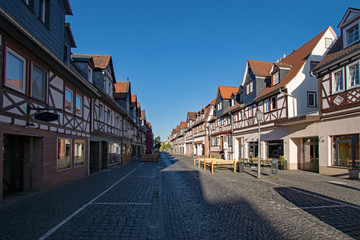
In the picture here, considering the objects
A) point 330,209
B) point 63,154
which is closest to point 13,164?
point 63,154

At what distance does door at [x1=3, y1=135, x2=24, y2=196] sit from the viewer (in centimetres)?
846

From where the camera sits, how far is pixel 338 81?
1443cm

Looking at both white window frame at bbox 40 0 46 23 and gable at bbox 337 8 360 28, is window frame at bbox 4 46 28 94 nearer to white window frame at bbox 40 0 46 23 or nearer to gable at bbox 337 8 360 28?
white window frame at bbox 40 0 46 23

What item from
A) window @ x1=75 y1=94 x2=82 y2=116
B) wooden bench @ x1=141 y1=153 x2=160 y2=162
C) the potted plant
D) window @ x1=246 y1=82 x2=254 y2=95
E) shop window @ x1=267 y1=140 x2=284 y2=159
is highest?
window @ x1=246 y1=82 x2=254 y2=95

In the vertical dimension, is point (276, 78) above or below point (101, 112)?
above

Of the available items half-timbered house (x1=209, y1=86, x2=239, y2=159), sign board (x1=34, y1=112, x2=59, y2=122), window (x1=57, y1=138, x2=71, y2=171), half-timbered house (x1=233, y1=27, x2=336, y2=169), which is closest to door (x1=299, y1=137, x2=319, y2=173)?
half-timbered house (x1=233, y1=27, x2=336, y2=169)

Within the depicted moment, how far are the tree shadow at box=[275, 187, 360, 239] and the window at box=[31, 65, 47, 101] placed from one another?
9715 mm

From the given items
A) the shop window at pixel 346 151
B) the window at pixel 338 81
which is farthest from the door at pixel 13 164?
the window at pixel 338 81

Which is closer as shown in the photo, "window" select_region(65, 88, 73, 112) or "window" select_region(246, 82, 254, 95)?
"window" select_region(65, 88, 73, 112)

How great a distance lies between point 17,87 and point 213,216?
7.23m

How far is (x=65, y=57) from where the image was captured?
495 inches

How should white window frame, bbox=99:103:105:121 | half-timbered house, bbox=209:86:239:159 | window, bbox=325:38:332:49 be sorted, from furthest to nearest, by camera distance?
half-timbered house, bbox=209:86:239:159
window, bbox=325:38:332:49
white window frame, bbox=99:103:105:121

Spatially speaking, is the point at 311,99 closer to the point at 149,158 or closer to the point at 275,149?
the point at 275,149

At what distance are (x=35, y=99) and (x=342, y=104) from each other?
1511 cm
